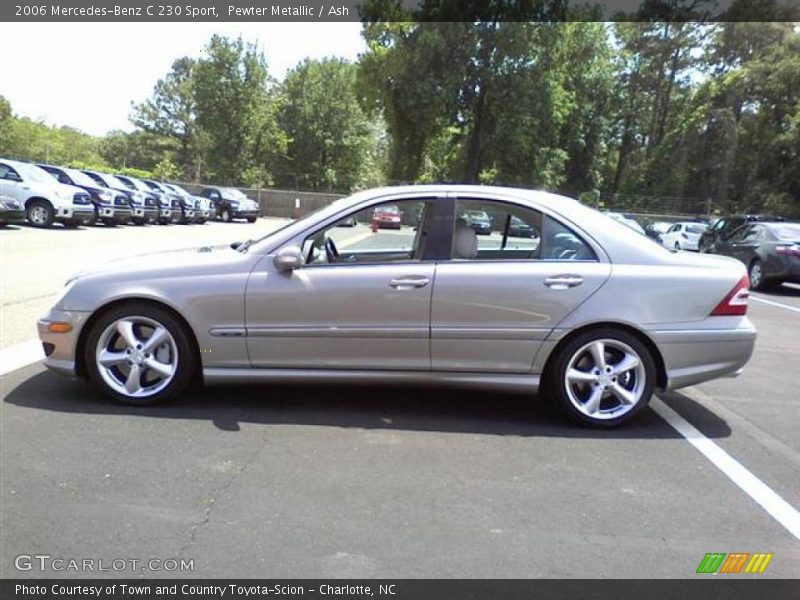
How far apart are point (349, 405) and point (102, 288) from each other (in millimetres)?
1894

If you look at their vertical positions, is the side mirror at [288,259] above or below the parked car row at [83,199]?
above

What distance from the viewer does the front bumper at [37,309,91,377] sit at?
468 cm

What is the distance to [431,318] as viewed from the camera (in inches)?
181

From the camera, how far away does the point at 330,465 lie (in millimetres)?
3939

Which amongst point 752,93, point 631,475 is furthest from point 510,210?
point 752,93

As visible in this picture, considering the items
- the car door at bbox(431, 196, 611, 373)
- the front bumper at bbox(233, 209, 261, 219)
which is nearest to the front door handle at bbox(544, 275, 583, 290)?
the car door at bbox(431, 196, 611, 373)

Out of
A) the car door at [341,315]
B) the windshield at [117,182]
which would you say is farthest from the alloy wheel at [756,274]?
the windshield at [117,182]

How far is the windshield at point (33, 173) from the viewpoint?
18.4 meters

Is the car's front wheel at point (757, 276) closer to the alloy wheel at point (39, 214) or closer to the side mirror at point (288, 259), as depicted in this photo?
the side mirror at point (288, 259)

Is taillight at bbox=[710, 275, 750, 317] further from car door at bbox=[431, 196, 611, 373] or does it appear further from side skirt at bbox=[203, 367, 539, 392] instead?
side skirt at bbox=[203, 367, 539, 392]

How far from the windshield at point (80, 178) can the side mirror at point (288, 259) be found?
18.9 metres

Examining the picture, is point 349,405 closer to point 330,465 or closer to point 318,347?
point 318,347

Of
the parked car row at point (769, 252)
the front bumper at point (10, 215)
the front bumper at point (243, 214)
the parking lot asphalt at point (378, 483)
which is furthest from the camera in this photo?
the front bumper at point (243, 214)

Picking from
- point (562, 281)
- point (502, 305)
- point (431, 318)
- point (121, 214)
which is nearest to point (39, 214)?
point (121, 214)
